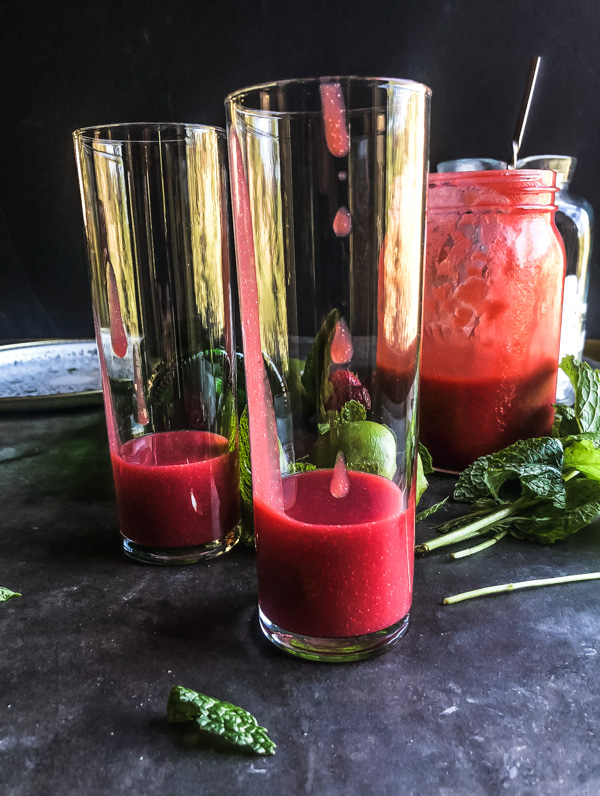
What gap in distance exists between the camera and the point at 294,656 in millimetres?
497

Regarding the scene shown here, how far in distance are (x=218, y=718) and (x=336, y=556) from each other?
13 cm

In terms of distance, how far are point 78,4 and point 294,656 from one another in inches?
57.7

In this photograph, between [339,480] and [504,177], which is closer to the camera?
[339,480]

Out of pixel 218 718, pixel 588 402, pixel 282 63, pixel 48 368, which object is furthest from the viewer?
pixel 282 63

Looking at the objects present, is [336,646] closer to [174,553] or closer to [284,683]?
[284,683]

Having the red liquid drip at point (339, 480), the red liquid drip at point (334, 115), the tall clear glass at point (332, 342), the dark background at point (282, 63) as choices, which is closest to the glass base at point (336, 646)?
the tall clear glass at point (332, 342)

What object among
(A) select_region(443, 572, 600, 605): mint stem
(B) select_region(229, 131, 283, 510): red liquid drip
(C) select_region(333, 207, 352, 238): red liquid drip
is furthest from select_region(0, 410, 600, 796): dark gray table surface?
(C) select_region(333, 207, 352, 238): red liquid drip

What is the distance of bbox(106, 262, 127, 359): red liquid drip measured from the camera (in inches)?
23.7

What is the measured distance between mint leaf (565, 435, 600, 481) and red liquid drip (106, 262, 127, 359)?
0.44 m

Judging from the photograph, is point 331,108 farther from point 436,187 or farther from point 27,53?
point 27,53

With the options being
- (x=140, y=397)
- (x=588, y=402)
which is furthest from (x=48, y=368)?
(x=588, y=402)

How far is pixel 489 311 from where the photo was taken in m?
0.79

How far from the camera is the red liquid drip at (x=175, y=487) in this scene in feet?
2.02

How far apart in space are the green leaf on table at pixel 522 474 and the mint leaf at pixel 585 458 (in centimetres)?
2
